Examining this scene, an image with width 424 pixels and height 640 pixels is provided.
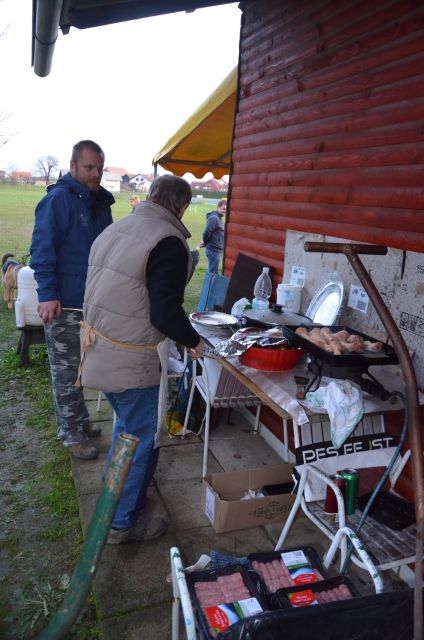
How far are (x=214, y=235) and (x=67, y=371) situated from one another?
768 cm

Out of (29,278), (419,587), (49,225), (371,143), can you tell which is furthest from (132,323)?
(29,278)

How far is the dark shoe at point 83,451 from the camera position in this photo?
11.4 feet

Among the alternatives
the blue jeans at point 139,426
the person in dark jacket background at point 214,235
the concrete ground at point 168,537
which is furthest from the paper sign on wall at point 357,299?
the person in dark jacket background at point 214,235

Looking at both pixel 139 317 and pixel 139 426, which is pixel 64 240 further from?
pixel 139 426

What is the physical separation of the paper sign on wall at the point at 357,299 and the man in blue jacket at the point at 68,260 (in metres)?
1.88

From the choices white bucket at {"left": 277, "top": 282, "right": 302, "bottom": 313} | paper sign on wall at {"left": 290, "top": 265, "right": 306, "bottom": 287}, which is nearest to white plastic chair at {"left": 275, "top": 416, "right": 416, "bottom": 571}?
white bucket at {"left": 277, "top": 282, "right": 302, "bottom": 313}

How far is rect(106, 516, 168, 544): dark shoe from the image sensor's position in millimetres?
2615

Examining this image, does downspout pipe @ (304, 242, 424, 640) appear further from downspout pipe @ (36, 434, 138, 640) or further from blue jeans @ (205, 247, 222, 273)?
blue jeans @ (205, 247, 222, 273)

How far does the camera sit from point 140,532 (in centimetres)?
267

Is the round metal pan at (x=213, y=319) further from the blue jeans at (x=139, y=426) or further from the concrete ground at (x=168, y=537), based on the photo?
the concrete ground at (x=168, y=537)

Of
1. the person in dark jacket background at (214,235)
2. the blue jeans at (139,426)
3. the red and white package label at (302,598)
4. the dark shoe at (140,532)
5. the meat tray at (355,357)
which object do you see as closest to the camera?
the red and white package label at (302,598)

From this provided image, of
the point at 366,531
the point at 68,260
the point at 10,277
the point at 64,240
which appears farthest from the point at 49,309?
the point at 10,277

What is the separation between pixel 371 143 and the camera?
280 cm

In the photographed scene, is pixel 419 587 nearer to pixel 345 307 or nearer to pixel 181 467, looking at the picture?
pixel 345 307
